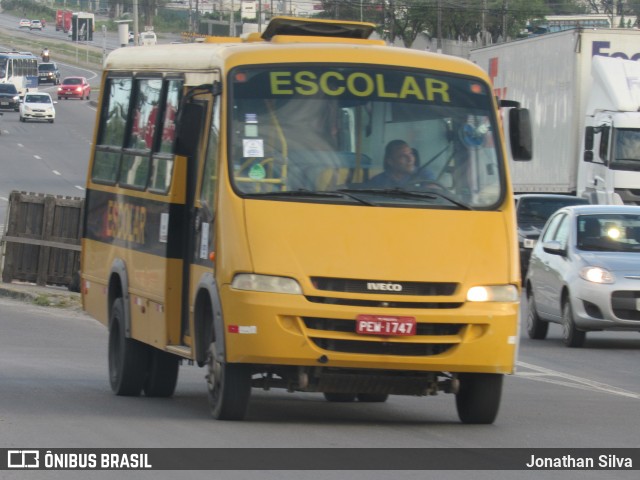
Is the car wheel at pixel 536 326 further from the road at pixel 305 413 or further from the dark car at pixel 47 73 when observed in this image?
the dark car at pixel 47 73

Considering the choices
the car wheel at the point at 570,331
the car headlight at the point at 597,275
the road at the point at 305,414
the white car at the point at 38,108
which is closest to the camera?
the road at the point at 305,414

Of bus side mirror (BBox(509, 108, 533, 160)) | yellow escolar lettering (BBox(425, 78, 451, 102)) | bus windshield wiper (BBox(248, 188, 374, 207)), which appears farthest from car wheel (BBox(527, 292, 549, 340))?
bus windshield wiper (BBox(248, 188, 374, 207))

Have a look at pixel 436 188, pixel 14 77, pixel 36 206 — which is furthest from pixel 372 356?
pixel 14 77

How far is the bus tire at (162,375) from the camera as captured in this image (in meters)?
12.9

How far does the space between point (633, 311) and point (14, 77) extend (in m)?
87.6

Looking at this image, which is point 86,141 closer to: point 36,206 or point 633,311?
point 36,206

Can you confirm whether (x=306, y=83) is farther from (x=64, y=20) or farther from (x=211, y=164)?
(x=64, y=20)

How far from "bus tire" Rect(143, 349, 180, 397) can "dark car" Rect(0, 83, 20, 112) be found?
7889cm

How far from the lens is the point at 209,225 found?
1079 centimetres

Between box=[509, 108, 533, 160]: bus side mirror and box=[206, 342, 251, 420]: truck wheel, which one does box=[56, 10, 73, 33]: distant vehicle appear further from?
box=[206, 342, 251, 420]: truck wheel

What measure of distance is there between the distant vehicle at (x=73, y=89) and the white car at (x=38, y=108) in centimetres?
1716

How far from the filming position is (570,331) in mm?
18750

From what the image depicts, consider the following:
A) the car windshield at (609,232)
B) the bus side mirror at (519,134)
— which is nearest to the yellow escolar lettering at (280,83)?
the bus side mirror at (519,134)

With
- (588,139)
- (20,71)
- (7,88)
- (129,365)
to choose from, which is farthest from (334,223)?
(20,71)
